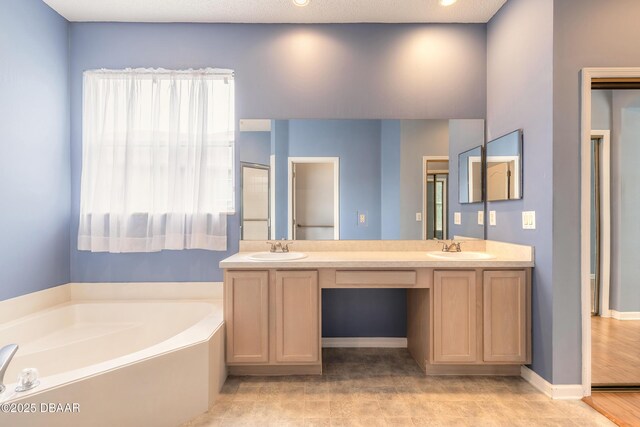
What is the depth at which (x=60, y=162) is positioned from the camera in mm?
2727

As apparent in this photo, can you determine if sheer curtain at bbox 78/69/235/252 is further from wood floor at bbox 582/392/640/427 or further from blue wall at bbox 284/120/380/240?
wood floor at bbox 582/392/640/427

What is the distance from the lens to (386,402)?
2115 millimetres

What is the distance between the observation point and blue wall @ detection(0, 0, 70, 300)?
225 cm

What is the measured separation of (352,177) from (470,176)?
979mm

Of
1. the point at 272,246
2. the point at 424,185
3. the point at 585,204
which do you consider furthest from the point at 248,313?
the point at 585,204

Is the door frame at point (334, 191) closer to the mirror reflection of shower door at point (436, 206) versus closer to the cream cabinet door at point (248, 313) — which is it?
the cream cabinet door at point (248, 313)

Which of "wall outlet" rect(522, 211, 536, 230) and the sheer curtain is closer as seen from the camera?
"wall outlet" rect(522, 211, 536, 230)

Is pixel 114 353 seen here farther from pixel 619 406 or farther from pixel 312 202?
pixel 619 406

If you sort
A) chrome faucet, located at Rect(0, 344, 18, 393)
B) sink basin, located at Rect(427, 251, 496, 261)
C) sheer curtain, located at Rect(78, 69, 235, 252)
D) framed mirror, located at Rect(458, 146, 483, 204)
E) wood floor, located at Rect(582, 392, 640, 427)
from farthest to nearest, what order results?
framed mirror, located at Rect(458, 146, 483, 204), sheer curtain, located at Rect(78, 69, 235, 252), sink basin, located at Rect(427, 251, 496, 261), wood floor, located at Rect(582, 392, 640, 427), chrome faucet, located at Rect(0, 344, 18, 393)

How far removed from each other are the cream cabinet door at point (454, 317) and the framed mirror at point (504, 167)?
2.32 ft

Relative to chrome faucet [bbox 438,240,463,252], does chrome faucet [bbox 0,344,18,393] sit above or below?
below

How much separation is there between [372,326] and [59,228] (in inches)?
105

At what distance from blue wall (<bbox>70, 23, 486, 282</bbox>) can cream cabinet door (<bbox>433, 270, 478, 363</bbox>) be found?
1390mm

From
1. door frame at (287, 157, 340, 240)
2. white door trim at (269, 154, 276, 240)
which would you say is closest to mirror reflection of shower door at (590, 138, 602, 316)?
door frame at (287, 157, 340, 240)
